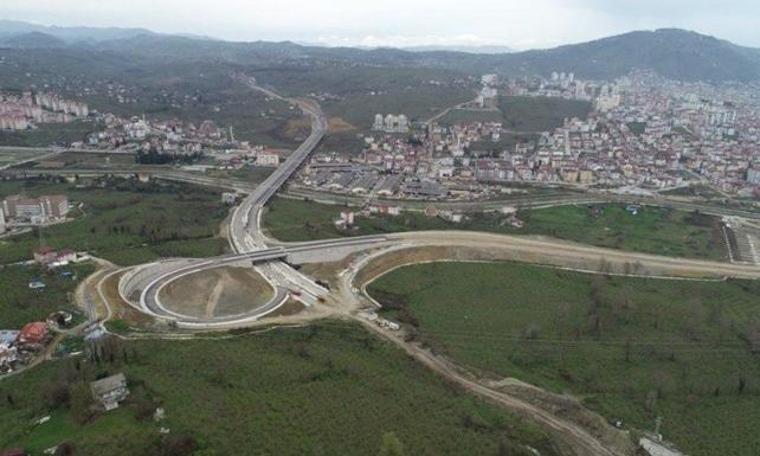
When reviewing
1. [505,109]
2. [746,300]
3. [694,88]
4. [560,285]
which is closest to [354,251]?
[560,285]

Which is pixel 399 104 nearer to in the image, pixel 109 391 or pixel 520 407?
pixel 520 407

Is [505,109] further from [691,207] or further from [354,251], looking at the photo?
[354,251]

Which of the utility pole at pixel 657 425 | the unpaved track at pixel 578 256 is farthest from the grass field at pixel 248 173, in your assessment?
the utility pole at pixel 657 425

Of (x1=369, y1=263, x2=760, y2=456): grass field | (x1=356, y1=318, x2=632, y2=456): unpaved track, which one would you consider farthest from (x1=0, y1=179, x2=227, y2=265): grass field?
(x1=356, y1=318, x2=632, y2=456): unpaved track

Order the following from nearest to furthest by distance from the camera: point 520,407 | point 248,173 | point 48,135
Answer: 1. point 520,407
2. point 248,173
3. point 48,135

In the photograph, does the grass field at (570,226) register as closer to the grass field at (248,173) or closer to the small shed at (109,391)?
the grass field at (248,173)

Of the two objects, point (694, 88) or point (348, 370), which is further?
point (694, 88)

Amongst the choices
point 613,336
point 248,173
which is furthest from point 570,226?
point 248,173
